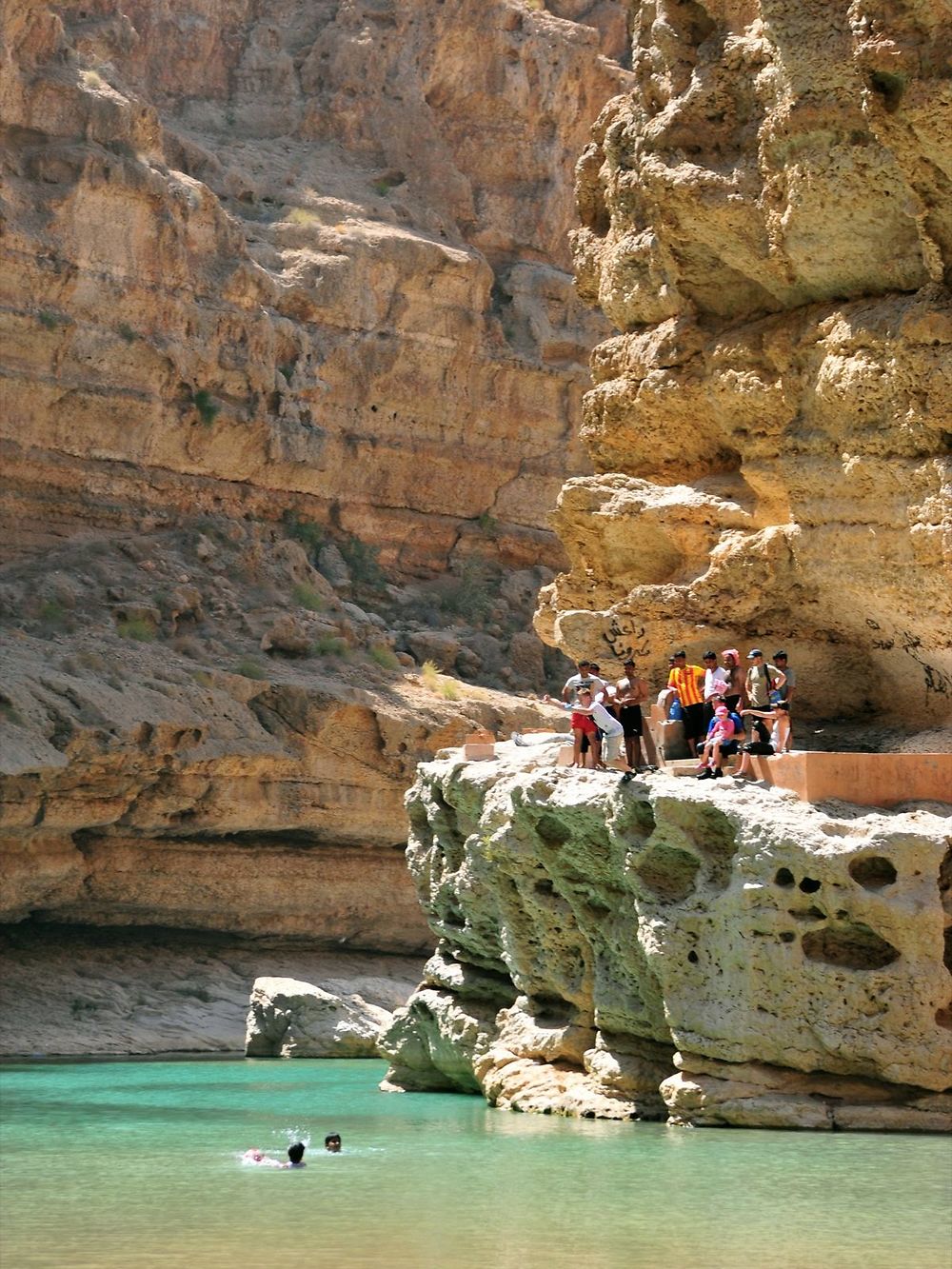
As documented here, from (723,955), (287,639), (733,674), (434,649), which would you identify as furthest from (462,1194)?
(434,649)

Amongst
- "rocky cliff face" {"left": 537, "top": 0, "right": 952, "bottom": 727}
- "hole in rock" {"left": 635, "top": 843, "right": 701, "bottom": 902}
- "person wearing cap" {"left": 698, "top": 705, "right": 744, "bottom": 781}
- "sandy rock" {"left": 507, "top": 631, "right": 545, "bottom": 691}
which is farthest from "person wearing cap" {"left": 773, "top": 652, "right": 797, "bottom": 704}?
"sandy rock" {"left": 507, "top": 631, "right": 545, "bottom": 691}

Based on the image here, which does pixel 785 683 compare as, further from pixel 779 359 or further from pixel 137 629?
pixel 137 629

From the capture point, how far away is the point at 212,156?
4388 cm

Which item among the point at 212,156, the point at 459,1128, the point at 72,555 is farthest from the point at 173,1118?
the point at 212,156

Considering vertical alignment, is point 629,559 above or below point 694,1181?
above

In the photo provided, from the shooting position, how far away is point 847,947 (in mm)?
19891

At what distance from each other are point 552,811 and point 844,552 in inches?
156

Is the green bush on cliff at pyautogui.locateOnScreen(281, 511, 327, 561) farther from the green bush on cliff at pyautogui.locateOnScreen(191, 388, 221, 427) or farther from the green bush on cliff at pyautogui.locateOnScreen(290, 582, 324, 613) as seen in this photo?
the green bush on cliff at pyautogui.locateOnScreen(191, 388, 221, 427)

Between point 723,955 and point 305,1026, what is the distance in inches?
549

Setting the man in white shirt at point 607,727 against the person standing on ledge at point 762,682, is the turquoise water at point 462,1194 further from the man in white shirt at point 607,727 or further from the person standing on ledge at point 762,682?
the person standing on ledge at point 762,682

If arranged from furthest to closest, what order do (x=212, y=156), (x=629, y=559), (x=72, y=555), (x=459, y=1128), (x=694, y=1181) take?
(x=212, y=156), (x=72, y=555), (x=629, y=559), (x=459, y=1128), (x=694, y=1181)

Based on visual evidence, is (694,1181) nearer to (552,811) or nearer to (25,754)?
(552,811)

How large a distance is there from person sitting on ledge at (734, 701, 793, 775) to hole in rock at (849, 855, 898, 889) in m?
1.51

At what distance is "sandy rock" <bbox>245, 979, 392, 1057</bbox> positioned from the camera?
32875mm
